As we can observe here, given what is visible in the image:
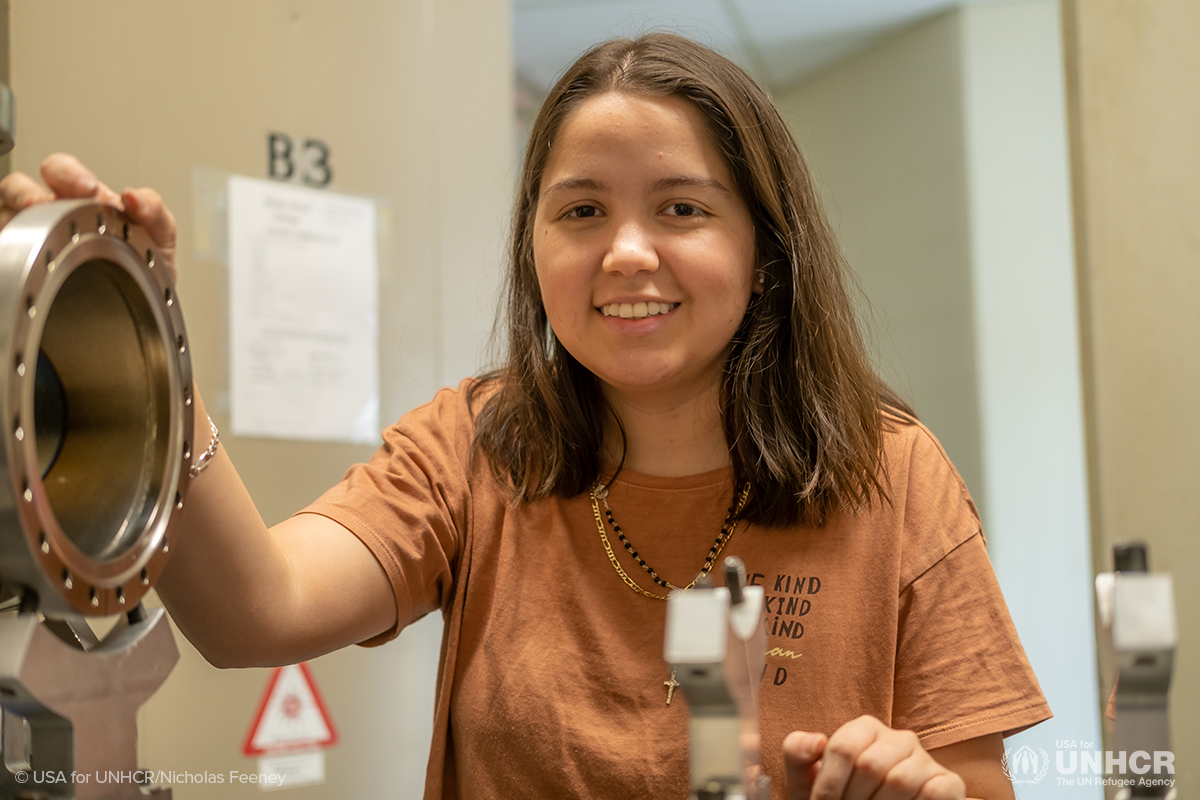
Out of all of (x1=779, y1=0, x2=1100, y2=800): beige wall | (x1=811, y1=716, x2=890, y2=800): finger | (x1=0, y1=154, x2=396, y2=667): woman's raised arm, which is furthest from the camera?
(x1=779, y1=0, x2=1100, y2=800): beige wall

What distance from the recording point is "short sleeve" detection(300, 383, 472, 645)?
1053 millimetres

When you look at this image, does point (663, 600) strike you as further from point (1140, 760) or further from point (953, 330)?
point (953, 330)

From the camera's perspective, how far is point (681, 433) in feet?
3.85

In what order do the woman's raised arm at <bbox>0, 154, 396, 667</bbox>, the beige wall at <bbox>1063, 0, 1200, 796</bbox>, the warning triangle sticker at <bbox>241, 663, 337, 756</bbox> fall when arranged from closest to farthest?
the woman's raised arm at <bbox>0, 154, 396, 667</bbox> < the warning triangle sticker at <bbox>241, 663, 337, 756</bbox> < the beige wall at <bbox>1063, 0, 1200, 796</bbox>

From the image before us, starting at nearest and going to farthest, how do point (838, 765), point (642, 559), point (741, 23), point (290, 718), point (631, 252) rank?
point (838, 765), point (631, 252), point (642, 559), point (290, 718), point (741, 23)

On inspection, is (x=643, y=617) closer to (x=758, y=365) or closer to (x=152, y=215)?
(x=758, y=365)

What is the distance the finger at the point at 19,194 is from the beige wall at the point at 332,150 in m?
0.81

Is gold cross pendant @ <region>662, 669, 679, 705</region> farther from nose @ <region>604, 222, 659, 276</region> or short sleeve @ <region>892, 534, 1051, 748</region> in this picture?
nose @ <region>604, 222, 659, 276</region>

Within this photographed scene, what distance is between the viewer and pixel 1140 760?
0.58 meters

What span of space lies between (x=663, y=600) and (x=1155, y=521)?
3.57 ft

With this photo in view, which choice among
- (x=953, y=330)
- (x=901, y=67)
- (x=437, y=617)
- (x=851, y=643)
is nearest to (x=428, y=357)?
(x=437, y=617)

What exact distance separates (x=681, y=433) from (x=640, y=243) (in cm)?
25

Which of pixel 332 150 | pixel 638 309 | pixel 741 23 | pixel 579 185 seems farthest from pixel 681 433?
pixel 741 23

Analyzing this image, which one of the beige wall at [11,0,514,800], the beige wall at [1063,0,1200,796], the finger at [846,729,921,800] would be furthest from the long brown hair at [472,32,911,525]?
the beige wall at [1063,0,1200,796]
